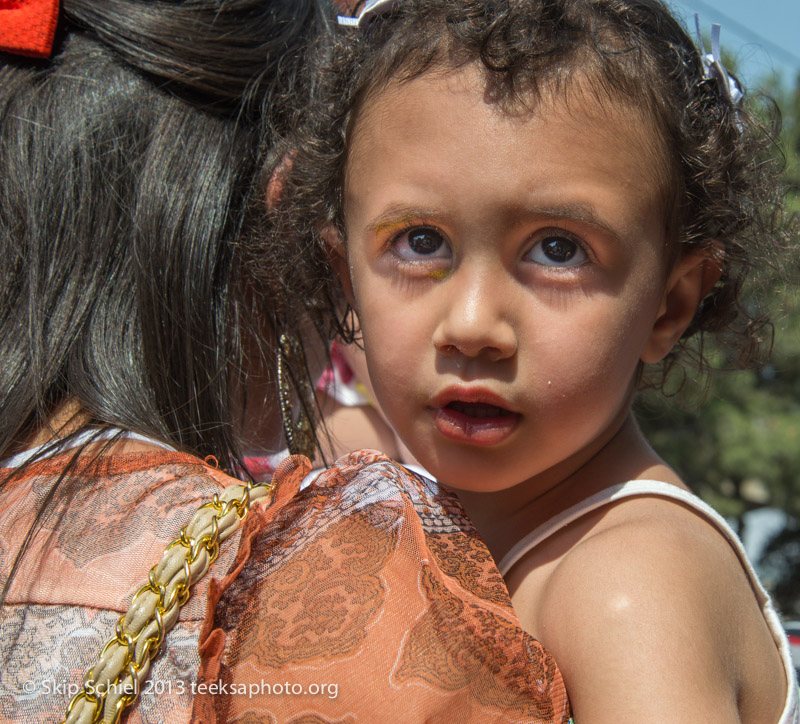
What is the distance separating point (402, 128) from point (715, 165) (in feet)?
1.80

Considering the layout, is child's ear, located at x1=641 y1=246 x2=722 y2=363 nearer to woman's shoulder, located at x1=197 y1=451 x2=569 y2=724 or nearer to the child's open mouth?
the child's open mouth

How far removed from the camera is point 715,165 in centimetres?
147

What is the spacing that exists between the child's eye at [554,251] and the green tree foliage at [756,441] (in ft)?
10.5

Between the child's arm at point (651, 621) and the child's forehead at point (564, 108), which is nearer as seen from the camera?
the child's arm at point (651, 621)

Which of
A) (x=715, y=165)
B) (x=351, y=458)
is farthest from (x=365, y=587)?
(x=715, y=165)

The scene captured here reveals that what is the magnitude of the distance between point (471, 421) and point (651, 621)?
39 cm

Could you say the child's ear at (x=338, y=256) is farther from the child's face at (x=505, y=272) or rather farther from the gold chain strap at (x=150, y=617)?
the gold chain strap at (x=150, y=617)

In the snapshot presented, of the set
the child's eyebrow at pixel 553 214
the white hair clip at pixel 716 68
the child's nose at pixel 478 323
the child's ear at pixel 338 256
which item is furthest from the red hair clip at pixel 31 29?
the white hair clip at pixel 716 68

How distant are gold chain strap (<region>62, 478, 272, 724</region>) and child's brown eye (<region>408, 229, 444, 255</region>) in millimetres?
471

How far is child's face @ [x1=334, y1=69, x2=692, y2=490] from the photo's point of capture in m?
1.22

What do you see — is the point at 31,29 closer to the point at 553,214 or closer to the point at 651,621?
the point at 553,214

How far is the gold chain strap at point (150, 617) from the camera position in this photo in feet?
3.12

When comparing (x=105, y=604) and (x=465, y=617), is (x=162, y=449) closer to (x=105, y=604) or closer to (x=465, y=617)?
(x=105, y=604)

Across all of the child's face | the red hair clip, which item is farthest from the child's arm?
the red hair clip
